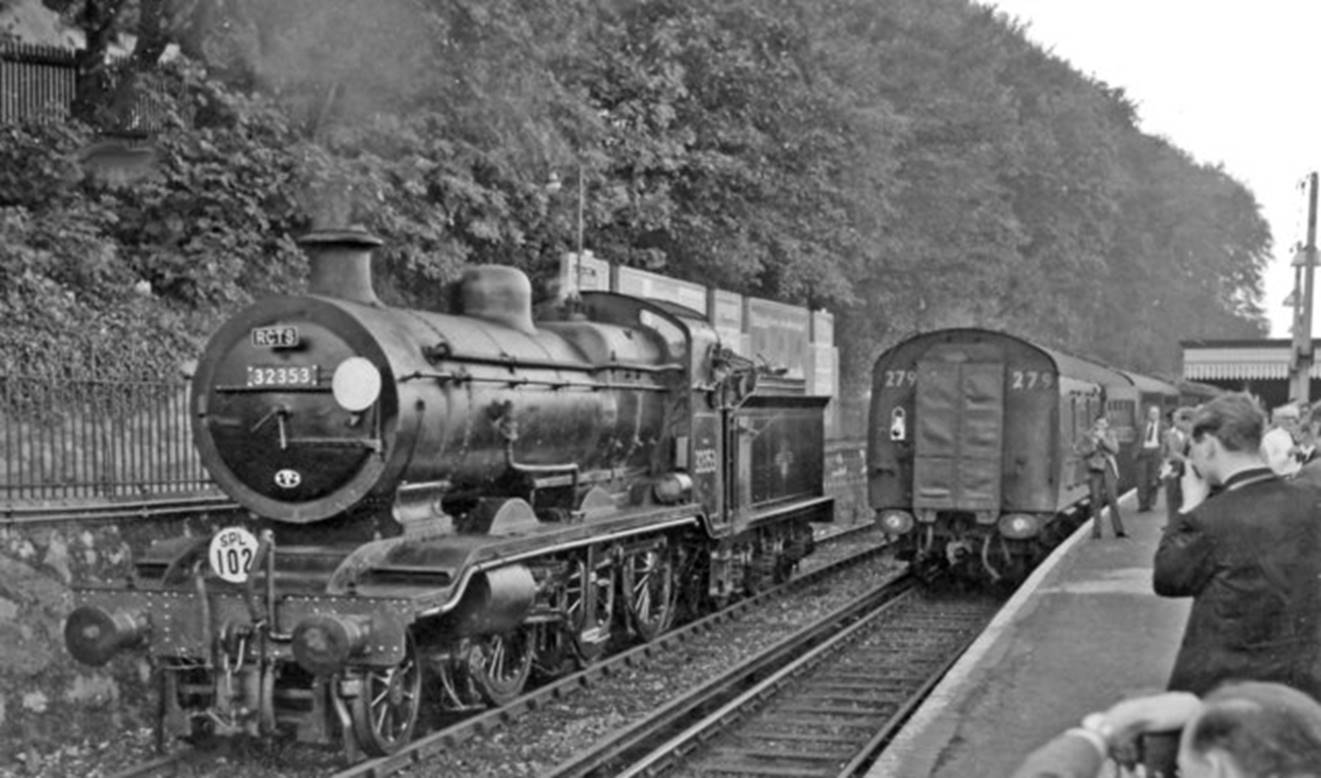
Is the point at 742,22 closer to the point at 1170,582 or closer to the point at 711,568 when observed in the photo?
the point at 711,568

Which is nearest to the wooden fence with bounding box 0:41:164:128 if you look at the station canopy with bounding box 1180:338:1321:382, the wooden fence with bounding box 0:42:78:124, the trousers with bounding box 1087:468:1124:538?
the wooden fence with bounding box 0:42:78:124

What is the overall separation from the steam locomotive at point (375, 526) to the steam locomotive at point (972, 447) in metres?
5.09

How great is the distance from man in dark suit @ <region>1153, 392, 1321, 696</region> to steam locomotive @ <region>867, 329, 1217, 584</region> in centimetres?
1015

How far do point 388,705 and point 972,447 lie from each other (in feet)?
27.6

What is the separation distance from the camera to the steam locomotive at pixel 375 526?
7.20 meters

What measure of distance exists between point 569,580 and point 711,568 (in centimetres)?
330

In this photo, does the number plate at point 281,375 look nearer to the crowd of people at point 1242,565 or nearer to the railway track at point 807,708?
the railway track at point 807,708

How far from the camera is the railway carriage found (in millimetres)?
14195

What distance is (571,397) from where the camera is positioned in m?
9.66

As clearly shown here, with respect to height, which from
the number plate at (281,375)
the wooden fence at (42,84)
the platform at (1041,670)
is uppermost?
the wooden fence at (42,84)

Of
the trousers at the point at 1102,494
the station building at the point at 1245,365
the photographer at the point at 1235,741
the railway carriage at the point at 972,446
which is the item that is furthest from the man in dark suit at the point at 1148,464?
→ the station building at the point at 1245,365

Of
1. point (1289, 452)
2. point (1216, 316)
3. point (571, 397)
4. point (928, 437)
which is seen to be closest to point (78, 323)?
point (571, 397)

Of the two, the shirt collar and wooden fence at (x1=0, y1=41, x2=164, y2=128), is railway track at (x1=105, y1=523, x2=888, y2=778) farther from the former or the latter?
wooden fence at (x1=0, y1=41, x2=164, y2=128)

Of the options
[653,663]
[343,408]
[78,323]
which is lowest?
[653,663]
